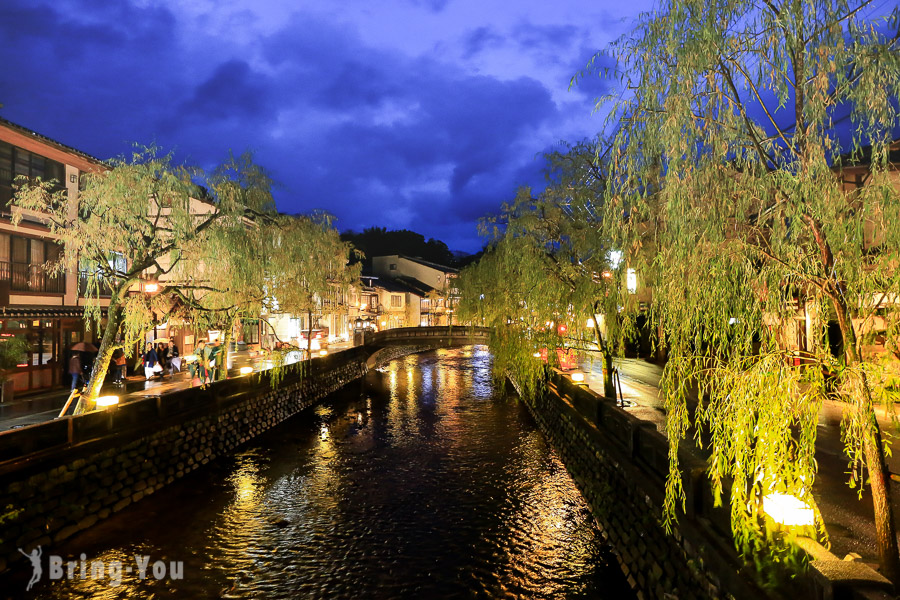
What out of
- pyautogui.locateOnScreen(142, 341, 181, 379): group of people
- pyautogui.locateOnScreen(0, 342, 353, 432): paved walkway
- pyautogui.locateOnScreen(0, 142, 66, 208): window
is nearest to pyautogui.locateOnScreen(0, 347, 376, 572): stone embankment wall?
pyautogui.locateOnScreen(0, 342, 353, 432): paved walkway

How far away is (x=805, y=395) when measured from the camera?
496cm

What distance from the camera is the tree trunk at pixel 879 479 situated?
15.5 ft

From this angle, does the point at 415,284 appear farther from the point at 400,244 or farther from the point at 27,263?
the point at 27,263

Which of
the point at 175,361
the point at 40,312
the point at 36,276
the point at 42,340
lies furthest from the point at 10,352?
the point at 175,361

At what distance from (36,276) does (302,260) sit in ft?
29.9

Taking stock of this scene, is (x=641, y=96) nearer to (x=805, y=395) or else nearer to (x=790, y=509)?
(x=805, y=395)

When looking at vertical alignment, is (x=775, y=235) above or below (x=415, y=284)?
below

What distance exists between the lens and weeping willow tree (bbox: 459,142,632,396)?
583 inches

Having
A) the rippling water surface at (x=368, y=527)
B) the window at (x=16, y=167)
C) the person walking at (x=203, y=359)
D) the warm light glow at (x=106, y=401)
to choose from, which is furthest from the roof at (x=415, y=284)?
the warm light glow at (x=106, y=401)

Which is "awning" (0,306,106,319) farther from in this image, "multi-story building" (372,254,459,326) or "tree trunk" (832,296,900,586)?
"multi-story building" (372,254,459,326)

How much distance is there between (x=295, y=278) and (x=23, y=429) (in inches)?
384

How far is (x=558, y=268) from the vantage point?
15.5 meters

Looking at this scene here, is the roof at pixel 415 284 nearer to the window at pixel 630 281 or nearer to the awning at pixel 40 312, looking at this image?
the awning at pixel 40 312

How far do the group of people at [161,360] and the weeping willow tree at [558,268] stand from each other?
14.0 meters
